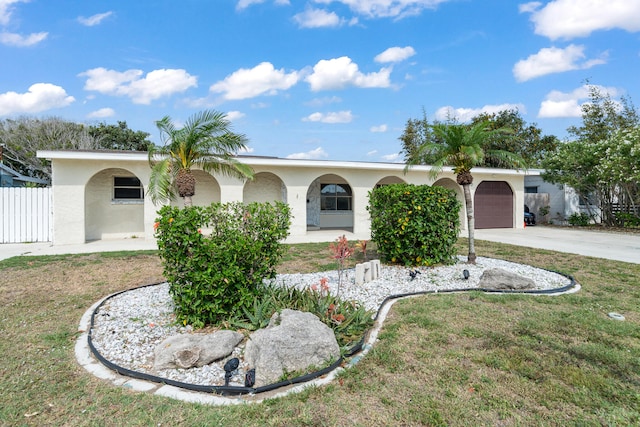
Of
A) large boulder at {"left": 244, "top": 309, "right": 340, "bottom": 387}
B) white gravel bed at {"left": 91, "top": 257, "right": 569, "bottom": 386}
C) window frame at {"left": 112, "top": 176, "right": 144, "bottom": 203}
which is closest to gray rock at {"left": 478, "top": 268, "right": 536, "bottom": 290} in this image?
white gravel bed at {"left": 91, "top": 257, "right": 569, "bottom": 386}

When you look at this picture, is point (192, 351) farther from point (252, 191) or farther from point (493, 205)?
point (493, 205)

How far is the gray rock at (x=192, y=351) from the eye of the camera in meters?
3.16

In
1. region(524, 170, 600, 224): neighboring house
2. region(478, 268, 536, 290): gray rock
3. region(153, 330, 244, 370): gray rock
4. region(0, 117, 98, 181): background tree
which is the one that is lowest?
region(153, 330, 244, 370): gray rock

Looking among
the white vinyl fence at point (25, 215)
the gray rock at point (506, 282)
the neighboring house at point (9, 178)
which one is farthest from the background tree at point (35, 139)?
the gray rock at point (506, 282)

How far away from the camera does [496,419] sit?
2375 millimetres

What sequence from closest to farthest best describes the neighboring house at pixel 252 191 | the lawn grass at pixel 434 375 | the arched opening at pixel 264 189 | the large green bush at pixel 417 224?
the lawn grass at pixel 434 375 < the large green bush at pixel 417 224 < the neighboring house at pixel 252 191 < the arched opening at pixel 264 189

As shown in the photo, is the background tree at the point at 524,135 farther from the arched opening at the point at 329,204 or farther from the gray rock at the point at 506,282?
the gray rock at the point at 506,282

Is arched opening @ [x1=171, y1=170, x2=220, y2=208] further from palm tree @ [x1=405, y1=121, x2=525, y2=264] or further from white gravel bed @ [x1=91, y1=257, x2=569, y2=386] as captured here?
palm tree @ [x1=405, y1=121, x2=525, y2=264]

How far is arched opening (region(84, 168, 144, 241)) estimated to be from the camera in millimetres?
13195

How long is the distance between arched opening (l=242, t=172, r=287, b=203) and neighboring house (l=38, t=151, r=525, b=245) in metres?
0.05

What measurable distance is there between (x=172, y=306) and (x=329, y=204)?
47.2ft

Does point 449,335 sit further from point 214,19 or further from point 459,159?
point 214,19

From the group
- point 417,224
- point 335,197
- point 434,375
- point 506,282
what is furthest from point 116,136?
point 434,375

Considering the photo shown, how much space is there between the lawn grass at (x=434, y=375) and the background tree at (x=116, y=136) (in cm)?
2741
